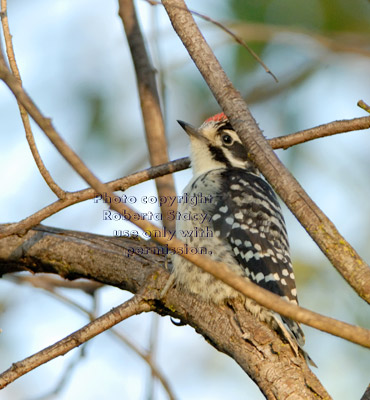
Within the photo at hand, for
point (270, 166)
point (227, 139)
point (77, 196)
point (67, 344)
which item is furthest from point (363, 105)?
point (227, 139)

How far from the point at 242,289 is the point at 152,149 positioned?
300 cm

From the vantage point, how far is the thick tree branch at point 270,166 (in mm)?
2486

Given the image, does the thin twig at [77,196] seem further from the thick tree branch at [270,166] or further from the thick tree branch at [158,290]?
the thick tree branch at [270,166]

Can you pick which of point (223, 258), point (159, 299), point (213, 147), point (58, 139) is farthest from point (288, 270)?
point (58, 139)

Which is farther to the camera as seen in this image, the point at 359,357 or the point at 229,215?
the point at 359,357

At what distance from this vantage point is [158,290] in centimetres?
363

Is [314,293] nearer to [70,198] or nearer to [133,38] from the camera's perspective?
[133,38]

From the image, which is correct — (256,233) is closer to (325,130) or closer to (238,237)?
(238,237)

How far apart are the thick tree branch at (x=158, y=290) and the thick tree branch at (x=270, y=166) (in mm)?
807

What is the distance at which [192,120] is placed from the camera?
21.0 ft

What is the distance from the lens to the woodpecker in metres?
3.63

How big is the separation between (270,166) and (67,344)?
1.37m

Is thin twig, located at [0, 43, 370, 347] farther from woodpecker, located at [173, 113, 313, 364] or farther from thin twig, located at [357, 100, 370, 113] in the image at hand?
woodpecker, located at [173, 113, 313, 364]

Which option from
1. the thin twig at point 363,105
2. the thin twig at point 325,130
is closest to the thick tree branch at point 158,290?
the thin twig at point 325,130
